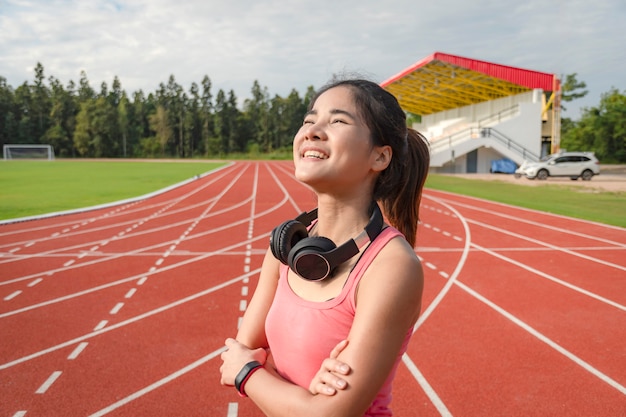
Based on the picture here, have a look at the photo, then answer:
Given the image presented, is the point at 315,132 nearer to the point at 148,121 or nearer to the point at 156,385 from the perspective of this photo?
the point at 156,385

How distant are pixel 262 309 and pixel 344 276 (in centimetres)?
45

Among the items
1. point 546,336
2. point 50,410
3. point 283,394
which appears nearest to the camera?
point 283,394

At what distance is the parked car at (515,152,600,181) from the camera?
26.4 metres

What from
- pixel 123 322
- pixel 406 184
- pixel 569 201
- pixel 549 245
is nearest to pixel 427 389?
pixel 406 184

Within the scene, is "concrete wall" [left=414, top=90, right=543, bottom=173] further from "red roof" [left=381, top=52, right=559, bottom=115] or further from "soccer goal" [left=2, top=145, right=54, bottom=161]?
"soccer goal" [left=2, top=145, right=54, bottom=161]

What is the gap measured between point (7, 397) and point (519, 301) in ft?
19.0

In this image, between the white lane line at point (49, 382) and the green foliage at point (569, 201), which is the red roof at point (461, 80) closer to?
the green foliage at point (569, 201)

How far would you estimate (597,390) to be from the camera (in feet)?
13.1

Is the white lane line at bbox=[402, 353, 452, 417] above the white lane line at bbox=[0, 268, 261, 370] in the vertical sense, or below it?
below

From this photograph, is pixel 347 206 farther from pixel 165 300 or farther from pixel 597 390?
pixel 165 300

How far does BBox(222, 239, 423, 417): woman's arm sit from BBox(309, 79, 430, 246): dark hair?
1.10ft

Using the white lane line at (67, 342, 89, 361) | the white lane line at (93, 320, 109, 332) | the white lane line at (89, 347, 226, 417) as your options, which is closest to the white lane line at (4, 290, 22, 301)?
the white lane line at (93, 320, 109, 332)

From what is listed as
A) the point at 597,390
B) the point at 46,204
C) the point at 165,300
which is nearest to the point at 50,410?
the point at 165,300

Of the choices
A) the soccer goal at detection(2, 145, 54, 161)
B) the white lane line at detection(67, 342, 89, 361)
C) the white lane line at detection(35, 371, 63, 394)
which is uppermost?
the soccer goal at detection(2, 145, 54, 161)
